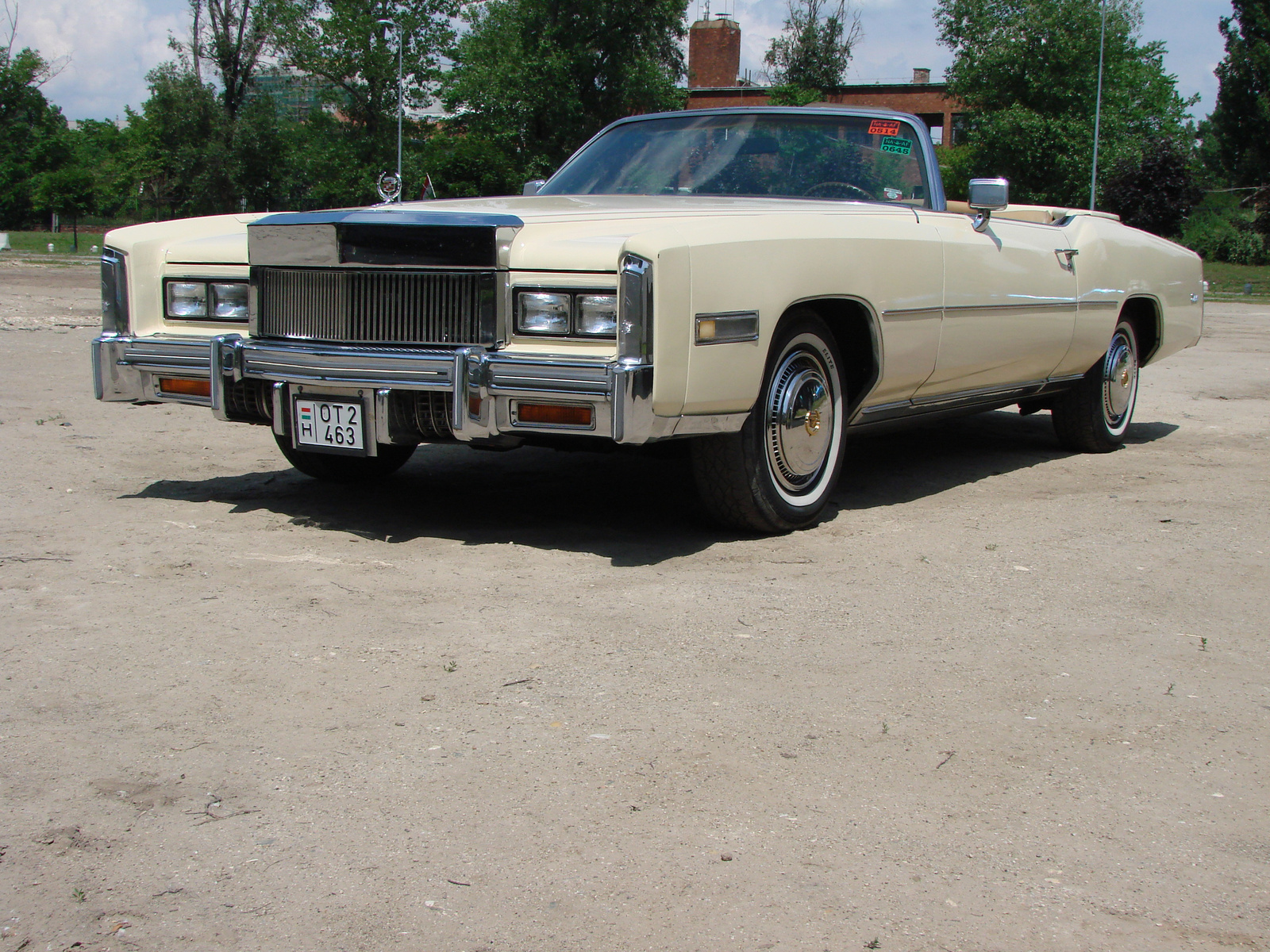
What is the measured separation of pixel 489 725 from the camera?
287cm

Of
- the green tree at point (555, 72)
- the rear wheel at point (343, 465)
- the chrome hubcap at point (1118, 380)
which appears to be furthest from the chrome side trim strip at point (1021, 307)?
the green tree at point (555, 72)

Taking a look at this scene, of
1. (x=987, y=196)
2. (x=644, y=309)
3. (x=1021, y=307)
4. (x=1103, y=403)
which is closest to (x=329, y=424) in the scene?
(x=644, y=309)

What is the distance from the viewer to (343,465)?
18.4 ft

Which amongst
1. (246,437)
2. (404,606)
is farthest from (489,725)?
(246,437)

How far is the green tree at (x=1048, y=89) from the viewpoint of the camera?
49438 mm

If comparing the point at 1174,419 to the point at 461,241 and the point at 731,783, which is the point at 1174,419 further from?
the point at 731,783

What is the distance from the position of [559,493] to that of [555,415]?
156 cm

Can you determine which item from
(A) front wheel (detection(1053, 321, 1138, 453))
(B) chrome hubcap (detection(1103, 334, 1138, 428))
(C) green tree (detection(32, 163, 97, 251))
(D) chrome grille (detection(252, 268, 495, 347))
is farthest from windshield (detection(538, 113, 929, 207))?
(C) green tree (detection(32, 163, 97, 251))

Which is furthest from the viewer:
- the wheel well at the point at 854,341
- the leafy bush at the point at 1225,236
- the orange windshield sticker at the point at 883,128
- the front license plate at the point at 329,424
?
the leafy bush at the point at 1225,236

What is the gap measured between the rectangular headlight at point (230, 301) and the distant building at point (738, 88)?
57276 mm

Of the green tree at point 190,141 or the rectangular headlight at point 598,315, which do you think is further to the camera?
the green tree at point 190,141

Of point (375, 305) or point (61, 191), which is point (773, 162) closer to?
point (375, 305)

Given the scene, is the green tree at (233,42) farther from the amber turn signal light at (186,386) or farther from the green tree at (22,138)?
the amber turn signal light at (186,386)

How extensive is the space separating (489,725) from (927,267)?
3.05 m
